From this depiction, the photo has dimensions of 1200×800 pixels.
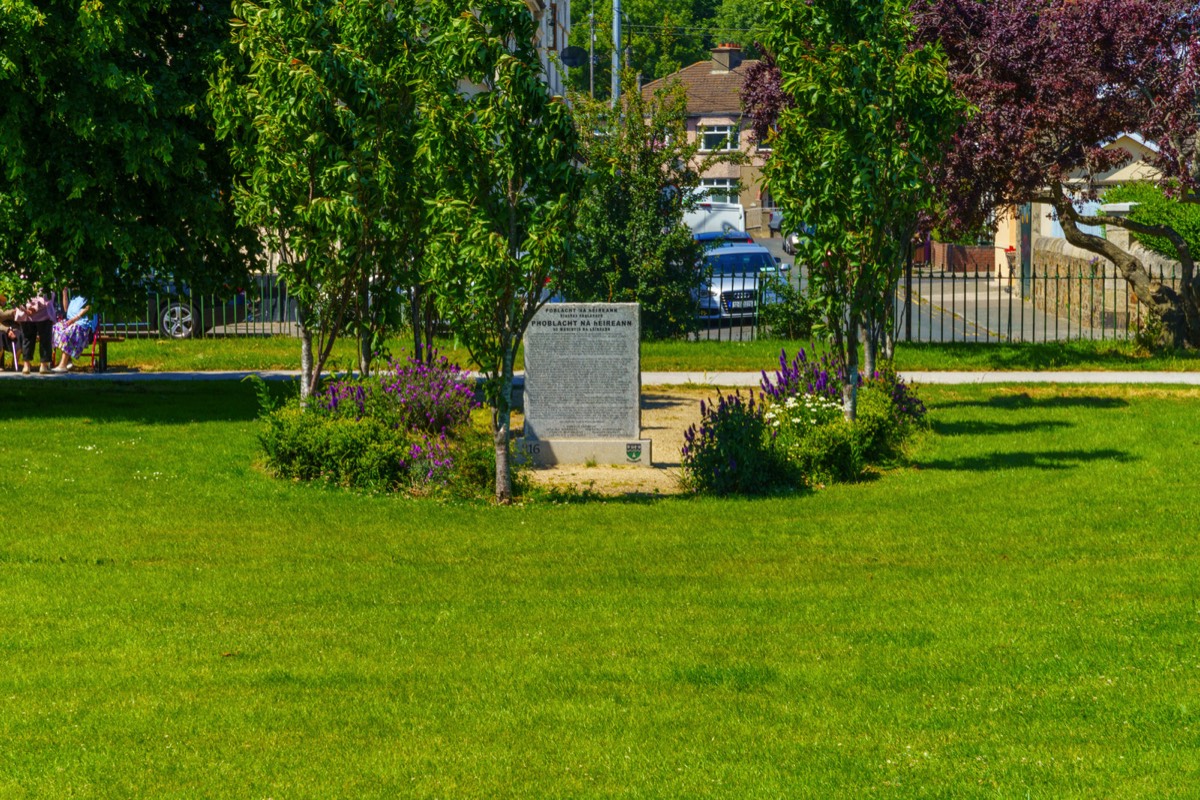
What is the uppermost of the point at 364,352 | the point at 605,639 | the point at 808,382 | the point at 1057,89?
the point at 1057,89

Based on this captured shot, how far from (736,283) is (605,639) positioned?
25.0 meters

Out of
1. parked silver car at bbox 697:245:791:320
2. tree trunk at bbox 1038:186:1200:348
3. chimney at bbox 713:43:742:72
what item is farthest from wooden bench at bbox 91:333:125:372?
chimney at bbox 713:43:742:72

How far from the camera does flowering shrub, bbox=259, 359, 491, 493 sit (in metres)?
14.6

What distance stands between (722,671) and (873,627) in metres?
1.37

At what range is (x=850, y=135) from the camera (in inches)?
592

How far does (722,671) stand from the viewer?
8.38 m

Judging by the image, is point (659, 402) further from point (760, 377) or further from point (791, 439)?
point (791, 439)

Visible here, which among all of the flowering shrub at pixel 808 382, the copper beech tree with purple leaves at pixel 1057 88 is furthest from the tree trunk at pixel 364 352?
the copper beech tree with purple leaves at pixel 1057 88

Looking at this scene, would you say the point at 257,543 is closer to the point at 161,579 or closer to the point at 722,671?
the point at 161,579

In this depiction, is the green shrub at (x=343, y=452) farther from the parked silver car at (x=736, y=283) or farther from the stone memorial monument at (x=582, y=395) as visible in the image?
the parked silver car at (x=736, y=283)

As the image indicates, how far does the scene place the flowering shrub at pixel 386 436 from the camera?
14.6 m

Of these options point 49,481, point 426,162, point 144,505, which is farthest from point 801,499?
point 49,481

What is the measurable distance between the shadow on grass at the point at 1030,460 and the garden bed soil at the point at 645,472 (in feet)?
8.72

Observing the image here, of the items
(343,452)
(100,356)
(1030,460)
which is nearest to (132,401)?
(100,356)
